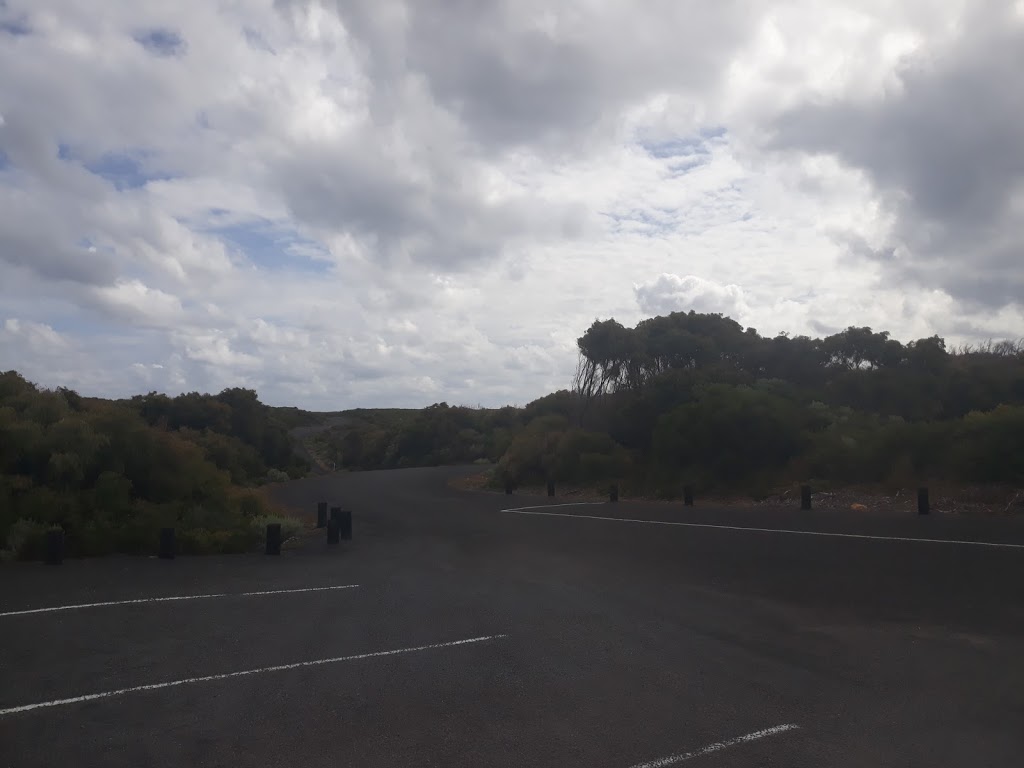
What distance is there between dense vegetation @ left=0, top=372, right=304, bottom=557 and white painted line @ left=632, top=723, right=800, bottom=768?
12.7m

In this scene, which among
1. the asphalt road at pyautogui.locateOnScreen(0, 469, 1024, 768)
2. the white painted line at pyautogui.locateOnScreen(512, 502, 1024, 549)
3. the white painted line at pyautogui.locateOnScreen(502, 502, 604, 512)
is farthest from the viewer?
the white painted line at pyautogui.locateOnScreen(502, 502, 604, 512)

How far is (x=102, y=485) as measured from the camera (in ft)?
55.8

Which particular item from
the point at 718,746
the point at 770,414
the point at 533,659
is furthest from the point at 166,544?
the point at 770,414

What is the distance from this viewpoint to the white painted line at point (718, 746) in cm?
535

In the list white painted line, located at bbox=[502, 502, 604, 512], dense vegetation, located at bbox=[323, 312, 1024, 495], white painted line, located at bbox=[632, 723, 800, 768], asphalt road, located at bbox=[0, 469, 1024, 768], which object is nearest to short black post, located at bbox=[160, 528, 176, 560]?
asphalt road, located at bbox=[0, 469, 1024, 768]

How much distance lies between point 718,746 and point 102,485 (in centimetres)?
1485

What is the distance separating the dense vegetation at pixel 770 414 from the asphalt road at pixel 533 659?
372 inches

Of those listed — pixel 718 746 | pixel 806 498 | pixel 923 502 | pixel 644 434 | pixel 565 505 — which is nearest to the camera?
pixel 718 746

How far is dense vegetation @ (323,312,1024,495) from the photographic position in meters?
24.9

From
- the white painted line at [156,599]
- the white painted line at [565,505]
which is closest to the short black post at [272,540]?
the white painted line at [156,599]

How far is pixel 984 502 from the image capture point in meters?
20.9

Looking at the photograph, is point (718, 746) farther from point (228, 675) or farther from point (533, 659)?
point (228, 675)

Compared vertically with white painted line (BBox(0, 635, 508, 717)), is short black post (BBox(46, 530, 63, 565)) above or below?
above

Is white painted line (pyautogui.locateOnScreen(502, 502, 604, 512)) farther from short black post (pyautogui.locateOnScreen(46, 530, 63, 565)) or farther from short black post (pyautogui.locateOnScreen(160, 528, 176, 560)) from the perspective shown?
short black post (pyautogui.locateOnScreen(46, 530, 63, 565))
